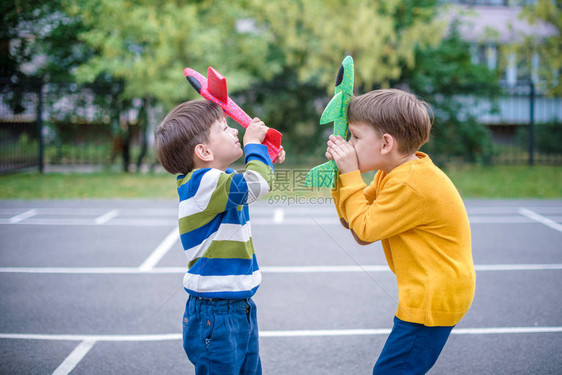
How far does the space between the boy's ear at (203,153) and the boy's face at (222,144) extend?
0.02 m

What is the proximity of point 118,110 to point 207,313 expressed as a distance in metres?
12.9

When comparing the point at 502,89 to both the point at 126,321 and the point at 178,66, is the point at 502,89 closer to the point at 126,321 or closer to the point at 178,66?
the point at 178,66

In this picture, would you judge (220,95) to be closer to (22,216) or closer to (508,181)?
(22,216)

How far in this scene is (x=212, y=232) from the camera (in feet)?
7.03

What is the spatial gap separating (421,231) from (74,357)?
8.44 feet

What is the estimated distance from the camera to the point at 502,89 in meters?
15.1

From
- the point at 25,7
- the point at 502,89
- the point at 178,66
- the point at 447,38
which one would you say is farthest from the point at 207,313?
the point at 447,38

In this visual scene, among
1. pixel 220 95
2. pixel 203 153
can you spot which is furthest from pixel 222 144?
pixel 220 95

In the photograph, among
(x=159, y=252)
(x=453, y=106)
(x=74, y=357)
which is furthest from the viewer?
(x=453, y=106)

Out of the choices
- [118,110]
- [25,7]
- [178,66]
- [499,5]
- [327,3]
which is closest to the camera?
[25,7]

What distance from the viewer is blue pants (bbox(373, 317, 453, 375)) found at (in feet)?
6.59

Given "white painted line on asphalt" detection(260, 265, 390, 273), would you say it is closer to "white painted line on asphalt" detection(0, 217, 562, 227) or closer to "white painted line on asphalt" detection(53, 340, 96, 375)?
"white painted line on asphalt" detection(0, 217, 562, 227)

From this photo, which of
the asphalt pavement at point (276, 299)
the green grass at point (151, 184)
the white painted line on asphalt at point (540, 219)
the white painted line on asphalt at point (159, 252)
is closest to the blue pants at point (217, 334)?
the asphalt pavement at point (276, 299)

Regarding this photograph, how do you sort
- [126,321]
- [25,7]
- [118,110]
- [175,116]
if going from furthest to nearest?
[118,110], [25,7], [126,321], [175,116]
